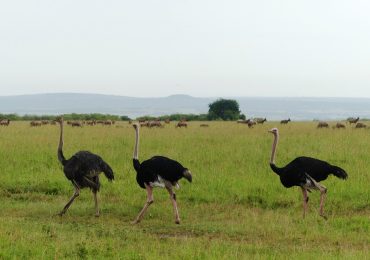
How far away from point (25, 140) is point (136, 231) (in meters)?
15.5

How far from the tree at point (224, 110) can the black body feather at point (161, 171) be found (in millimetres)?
58462

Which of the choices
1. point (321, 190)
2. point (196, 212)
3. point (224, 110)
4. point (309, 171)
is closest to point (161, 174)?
point (196, 212)

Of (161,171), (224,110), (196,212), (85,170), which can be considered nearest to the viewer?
(161,171)

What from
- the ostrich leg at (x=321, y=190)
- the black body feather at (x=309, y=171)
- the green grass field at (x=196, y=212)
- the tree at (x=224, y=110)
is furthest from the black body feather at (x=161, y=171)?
the tree at (x=224, y=110)

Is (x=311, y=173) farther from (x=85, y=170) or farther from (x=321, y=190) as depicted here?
(x=85, y=170)

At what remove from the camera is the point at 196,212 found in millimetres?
11836

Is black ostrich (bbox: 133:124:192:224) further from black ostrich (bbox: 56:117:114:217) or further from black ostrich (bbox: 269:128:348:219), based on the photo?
black ostrich (bbox: 269:128:348:219)

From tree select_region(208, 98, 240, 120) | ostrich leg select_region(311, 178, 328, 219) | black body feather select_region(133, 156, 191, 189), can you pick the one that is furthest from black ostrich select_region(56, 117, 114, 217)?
tree select_region(208, 98, 240, 120)

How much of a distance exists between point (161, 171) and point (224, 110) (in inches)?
2432

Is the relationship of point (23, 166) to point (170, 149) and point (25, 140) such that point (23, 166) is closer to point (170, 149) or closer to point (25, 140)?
point (170, 149)

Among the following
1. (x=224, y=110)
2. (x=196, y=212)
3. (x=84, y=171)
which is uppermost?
(x=224, y=110)

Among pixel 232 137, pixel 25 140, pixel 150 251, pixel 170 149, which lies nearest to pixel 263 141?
pixel 232 137

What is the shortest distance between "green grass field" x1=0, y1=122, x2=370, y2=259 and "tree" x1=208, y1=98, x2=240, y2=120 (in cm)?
5008

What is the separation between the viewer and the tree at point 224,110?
70062 mm
